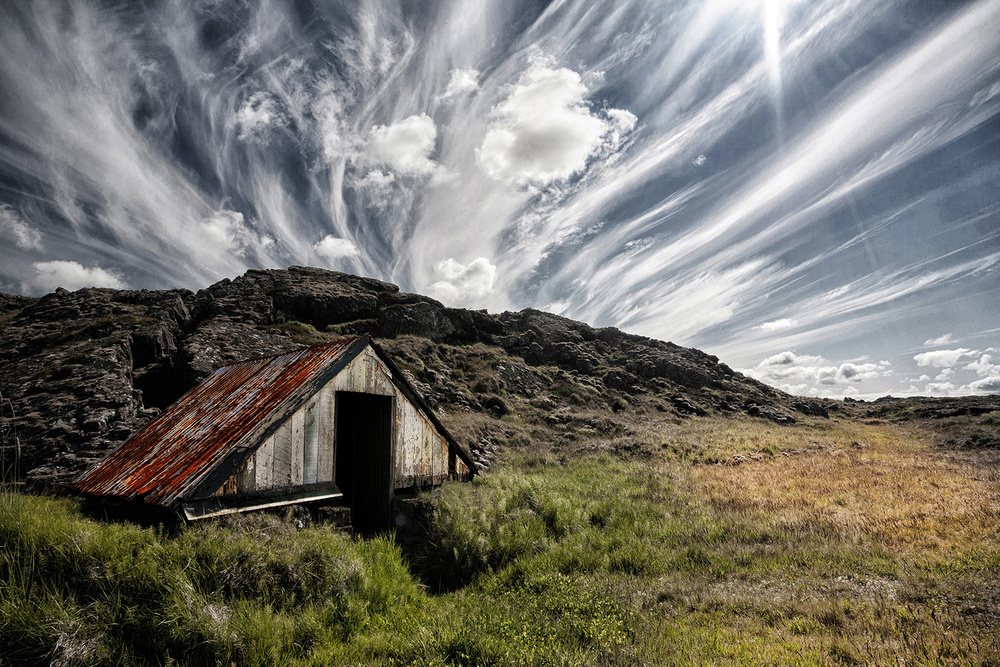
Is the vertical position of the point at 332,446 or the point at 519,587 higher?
the point at 332,446

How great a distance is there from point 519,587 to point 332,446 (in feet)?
11.9

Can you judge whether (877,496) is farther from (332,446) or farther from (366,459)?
(332,446)

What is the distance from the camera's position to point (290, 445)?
6352mm

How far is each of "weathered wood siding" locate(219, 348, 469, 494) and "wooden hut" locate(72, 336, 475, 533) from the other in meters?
0.02

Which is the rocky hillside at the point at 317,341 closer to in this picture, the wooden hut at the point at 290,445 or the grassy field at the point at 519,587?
the wooden hut at the point at 290,445

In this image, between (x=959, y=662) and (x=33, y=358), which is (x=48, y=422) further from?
(x=959, y=662)

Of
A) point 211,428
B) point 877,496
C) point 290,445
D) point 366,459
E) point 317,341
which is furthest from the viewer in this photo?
point 317,341

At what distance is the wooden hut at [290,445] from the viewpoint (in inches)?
223

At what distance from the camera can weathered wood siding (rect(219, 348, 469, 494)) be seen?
6020mm

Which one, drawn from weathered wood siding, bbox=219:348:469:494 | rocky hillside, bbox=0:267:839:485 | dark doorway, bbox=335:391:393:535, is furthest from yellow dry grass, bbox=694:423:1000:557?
rocky hillside, bbox=0:267:839:485

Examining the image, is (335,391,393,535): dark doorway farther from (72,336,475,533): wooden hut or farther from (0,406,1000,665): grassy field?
(0,406,1000,665): grassy field

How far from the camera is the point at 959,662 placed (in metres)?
3.98

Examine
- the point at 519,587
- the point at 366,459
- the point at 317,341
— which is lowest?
the point at 519,587

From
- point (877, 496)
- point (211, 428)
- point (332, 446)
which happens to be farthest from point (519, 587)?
point (877, 496)
